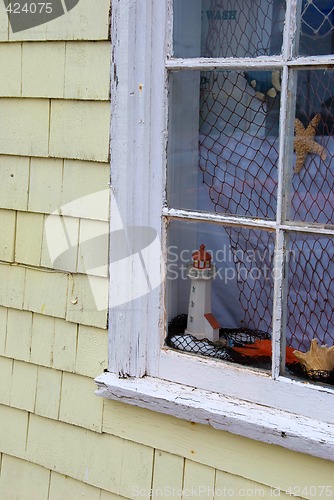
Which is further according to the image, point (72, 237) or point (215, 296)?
point (72, 237)

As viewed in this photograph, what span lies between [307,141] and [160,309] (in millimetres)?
663

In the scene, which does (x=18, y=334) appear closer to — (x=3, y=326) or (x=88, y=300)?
(x=3, y=326)

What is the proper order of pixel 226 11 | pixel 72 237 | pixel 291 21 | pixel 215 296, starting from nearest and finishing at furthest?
pixel 291 21 → pixel 226 11 → pixel 215 296 → pixel 72 237

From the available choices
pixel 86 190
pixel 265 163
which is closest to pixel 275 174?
pixel 265 163

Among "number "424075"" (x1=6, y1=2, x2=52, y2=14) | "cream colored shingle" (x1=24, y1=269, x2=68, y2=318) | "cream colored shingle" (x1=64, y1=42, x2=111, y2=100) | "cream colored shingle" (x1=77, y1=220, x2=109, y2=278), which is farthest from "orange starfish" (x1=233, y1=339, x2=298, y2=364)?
"number "424075"" (x1=6, y1=2, x2=52, y2=14)

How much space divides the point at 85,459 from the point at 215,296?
0.71m

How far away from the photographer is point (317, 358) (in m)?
2.03

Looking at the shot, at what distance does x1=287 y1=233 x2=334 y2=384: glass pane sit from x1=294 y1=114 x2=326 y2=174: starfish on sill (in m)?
0.22

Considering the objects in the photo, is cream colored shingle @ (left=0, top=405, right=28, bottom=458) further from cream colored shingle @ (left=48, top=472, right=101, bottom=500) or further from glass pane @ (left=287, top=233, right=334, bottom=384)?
glass pane @ (left=287, top=233, right=334, bottom=384)

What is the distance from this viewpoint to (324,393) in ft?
6.40

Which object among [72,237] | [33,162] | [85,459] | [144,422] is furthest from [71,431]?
[33,162]

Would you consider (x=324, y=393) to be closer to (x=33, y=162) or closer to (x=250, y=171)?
(x=250, y=171)

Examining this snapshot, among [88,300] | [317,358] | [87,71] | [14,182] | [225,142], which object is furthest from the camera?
[14,182]

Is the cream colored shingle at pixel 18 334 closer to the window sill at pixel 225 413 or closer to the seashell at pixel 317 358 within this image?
the window sill at pixel 225 413
